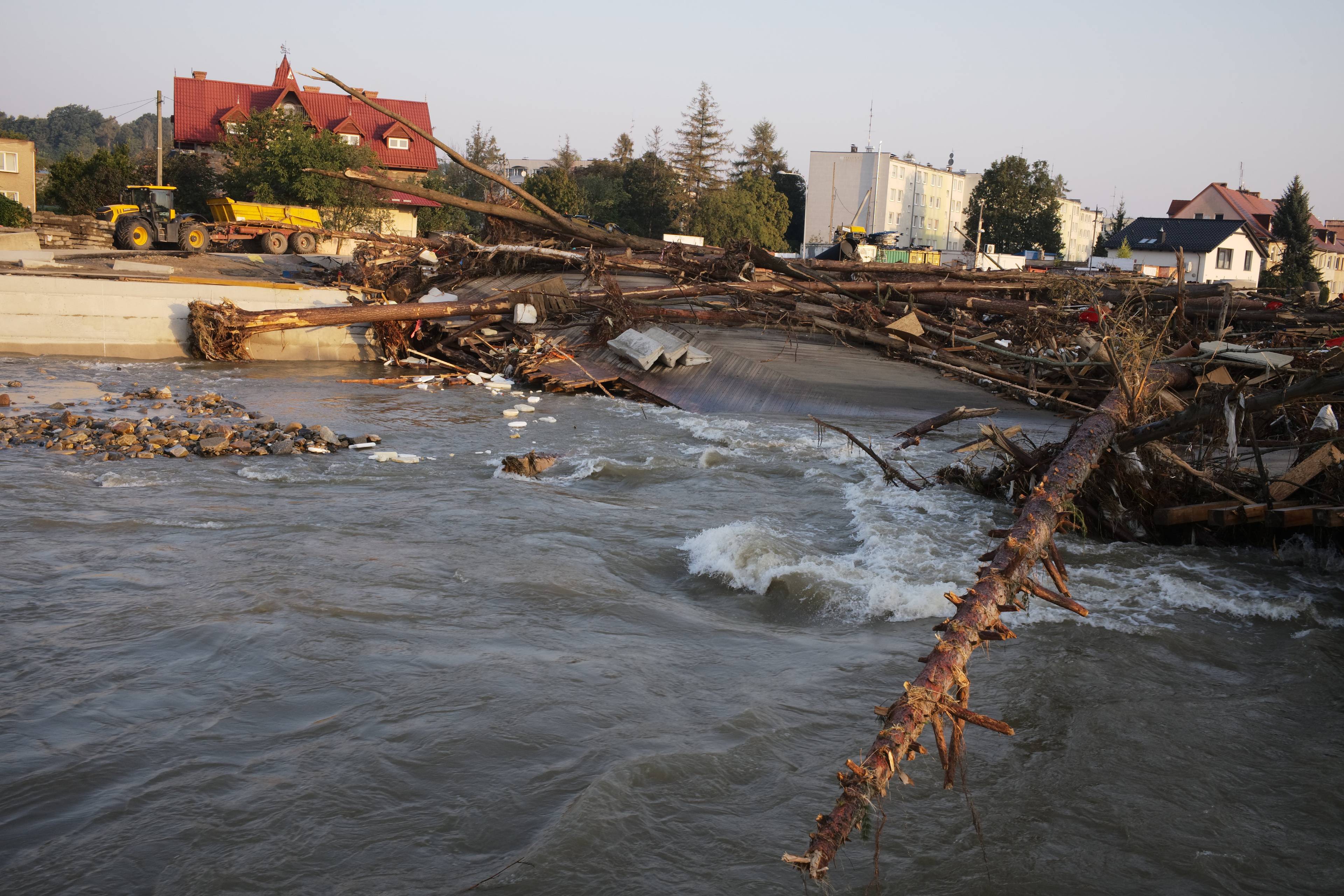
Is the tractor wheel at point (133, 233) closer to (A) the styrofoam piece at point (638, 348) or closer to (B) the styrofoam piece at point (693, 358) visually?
(A) the styrofoam piece at point (638, 348)

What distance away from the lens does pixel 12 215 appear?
35438 millimetres

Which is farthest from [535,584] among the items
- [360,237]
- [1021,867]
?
[360,237]

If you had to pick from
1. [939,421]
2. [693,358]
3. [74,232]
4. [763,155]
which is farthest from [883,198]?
[939,421]

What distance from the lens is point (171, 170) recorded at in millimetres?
40750

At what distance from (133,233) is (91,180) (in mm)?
14706

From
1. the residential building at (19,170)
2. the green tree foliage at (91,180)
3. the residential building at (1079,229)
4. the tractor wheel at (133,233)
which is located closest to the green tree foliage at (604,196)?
the green tree foliage at (91,180)

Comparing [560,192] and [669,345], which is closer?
[669,345]

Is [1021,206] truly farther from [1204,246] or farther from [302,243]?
[302,243]

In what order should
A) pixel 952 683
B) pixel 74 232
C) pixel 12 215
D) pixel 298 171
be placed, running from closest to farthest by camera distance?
pixel 952 683 → pixel 74 232 → pixel 12 215 → pixel 298 171

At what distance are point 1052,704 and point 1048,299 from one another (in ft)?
47.1

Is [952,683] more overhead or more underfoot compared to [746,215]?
more underfoot

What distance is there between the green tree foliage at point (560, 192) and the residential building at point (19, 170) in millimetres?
24084

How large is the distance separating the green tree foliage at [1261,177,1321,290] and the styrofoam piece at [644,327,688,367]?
50016 millimetres

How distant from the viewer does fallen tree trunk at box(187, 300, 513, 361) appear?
50.1 feet
